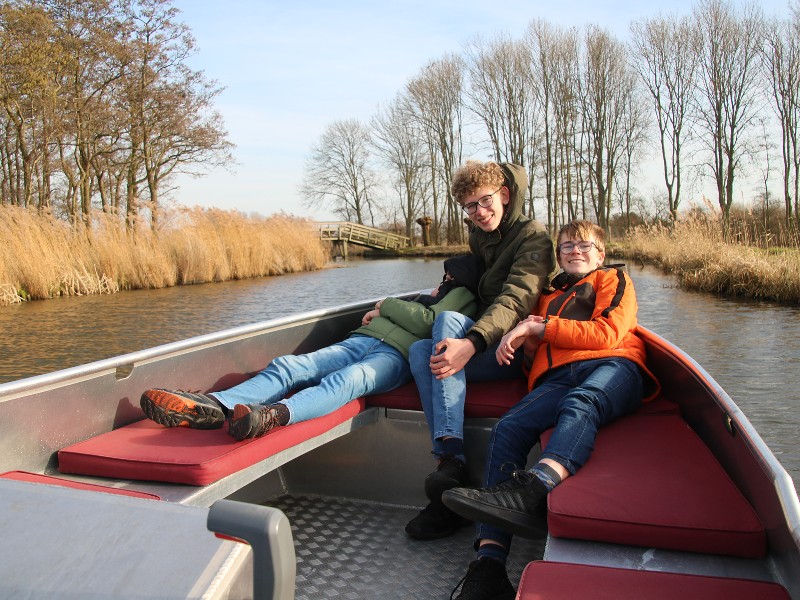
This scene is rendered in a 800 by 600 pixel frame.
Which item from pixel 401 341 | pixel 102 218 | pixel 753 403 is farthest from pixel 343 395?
pixel 102 218

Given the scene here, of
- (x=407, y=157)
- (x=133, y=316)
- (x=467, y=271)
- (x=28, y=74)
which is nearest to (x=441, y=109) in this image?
(x=407, y=157)

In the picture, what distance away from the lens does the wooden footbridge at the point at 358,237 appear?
33250 mm

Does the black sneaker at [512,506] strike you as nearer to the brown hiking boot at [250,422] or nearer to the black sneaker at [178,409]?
the brown hiking boot at [250,422]

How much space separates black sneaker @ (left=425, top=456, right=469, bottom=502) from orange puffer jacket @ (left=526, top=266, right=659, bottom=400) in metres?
0.42

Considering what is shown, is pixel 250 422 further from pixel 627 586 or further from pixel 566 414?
pixel 627 586

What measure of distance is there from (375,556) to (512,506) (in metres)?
0.71

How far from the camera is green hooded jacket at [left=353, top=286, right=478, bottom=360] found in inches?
115

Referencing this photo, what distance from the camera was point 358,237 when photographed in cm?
3403

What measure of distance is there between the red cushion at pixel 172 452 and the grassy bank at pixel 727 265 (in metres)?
9.01

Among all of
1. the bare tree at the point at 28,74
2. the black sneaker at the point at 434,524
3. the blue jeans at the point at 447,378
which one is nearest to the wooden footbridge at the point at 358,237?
the bare tree at the point at 28,74

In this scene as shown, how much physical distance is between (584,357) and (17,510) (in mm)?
1836

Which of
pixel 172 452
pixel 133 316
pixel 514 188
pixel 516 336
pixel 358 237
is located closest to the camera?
pixel 172 452

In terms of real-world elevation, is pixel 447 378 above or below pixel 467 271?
below

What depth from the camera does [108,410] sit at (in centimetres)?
236
